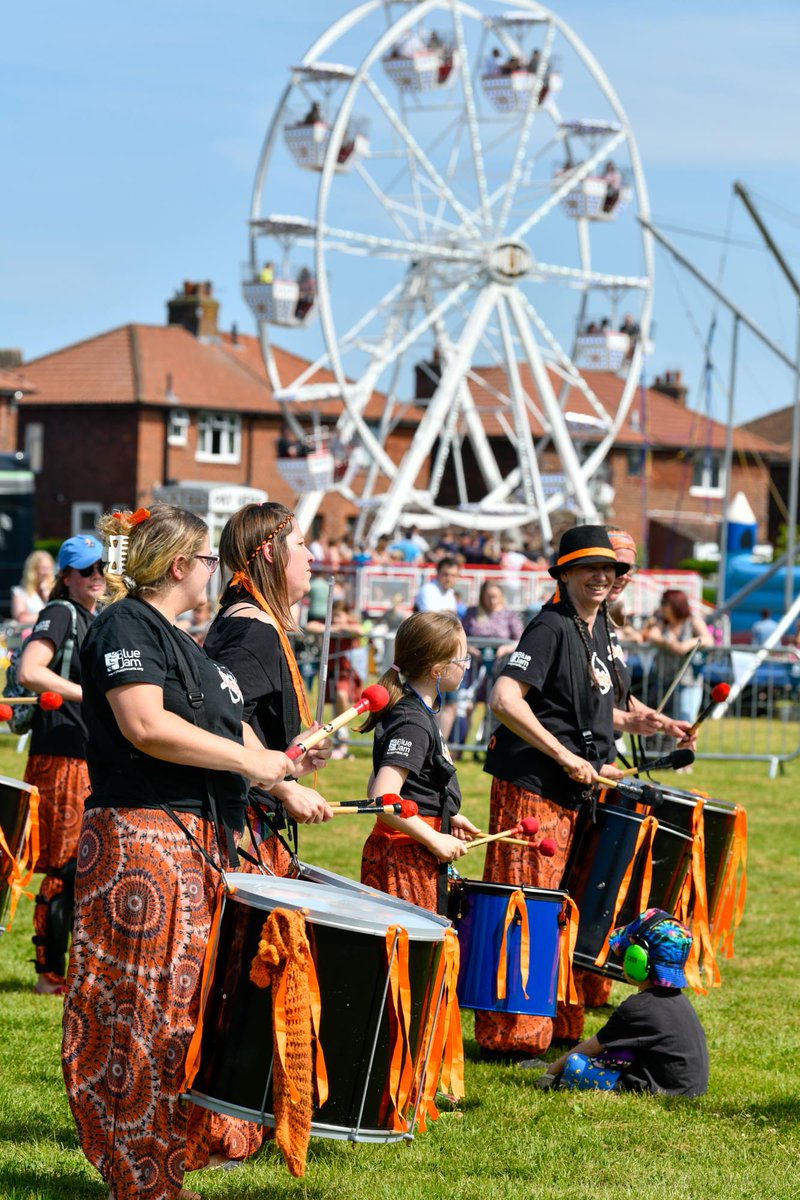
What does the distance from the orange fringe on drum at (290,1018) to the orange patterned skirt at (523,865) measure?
2157 mm

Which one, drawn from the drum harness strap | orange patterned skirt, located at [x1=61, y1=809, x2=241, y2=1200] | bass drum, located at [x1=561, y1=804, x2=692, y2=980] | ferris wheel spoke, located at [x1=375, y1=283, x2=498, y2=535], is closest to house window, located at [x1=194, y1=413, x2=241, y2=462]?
ferris wheel spoke, located at [x1=375, y1=283, x2=498, y2=535]

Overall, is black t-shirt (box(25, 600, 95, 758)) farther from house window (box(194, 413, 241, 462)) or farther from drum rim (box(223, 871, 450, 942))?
house window (box(194, 413, 241, 462))

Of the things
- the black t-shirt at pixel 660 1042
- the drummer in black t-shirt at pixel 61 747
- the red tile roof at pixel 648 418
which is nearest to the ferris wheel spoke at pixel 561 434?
the red tile roof at pixel 648 418

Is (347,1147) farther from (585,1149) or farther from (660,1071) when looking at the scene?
(660,1071)

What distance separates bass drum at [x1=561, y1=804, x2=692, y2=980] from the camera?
5.73 m

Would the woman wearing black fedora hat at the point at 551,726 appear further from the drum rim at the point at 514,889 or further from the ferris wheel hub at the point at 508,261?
the ferris wheel hub at the point at 508,261

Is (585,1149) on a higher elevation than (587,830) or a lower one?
lower

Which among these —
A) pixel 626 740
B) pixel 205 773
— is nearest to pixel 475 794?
pixel 626 740

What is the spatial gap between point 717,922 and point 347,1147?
1896 mm

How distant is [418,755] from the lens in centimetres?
530

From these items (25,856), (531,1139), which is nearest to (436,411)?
(25,856)

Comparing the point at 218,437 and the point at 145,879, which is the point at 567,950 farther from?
the point at 218,437

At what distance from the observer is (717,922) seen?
6.28m

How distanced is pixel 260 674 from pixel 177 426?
46.2m
